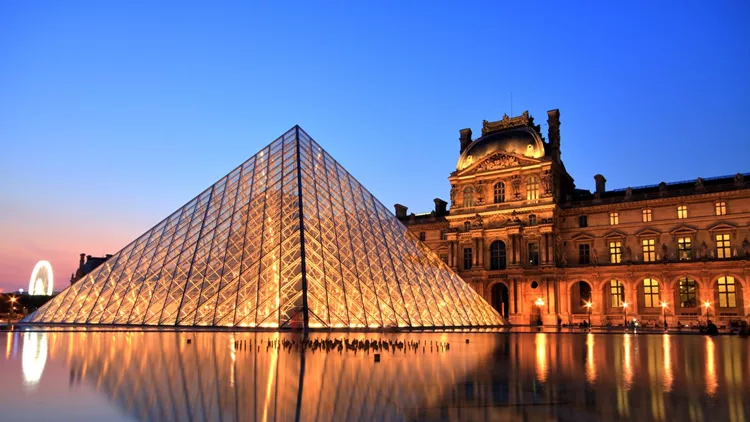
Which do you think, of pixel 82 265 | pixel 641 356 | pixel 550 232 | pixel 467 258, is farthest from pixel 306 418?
pixel 82 265

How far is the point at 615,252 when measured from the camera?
1763 inches

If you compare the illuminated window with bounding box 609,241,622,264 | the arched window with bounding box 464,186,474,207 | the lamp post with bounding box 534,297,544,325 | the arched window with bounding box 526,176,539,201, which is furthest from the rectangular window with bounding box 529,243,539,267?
the arched window with bounding box 464,186,474,207

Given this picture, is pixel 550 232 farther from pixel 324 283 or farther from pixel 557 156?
pixel 324 283

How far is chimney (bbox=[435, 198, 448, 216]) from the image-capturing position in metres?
55.8

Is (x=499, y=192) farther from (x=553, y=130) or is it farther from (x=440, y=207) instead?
(x=440, y=207)

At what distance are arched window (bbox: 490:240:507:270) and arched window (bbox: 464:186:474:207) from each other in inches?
148

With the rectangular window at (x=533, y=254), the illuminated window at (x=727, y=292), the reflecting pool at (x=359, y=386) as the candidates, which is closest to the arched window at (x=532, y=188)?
the rectangular window at (x=533, y=254)

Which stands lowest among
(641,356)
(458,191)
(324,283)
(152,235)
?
(641,356)

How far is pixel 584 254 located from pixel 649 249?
181 inches

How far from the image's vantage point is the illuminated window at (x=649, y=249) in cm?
4334

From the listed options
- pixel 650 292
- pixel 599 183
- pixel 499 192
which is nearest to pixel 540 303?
pixel 650 292

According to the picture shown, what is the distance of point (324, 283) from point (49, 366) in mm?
12194

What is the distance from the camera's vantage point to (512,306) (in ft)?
151

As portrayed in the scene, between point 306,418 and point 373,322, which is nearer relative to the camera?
point 306,418
